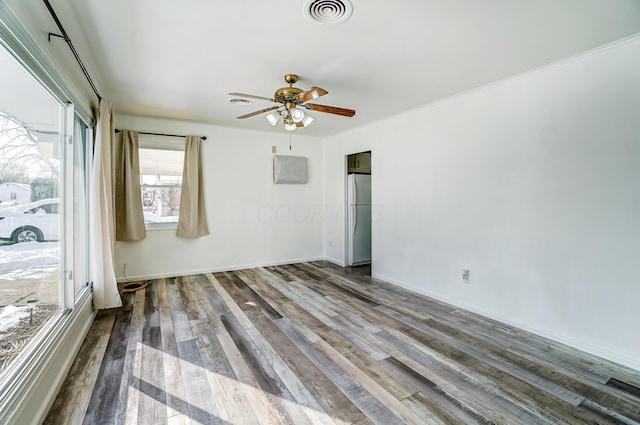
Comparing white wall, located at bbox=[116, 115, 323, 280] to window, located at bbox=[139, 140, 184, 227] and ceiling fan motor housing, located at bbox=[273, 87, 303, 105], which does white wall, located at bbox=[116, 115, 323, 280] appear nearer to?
window, located at bbox=[139, 140, 184, 227]

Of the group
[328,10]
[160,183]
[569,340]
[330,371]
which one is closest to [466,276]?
[569,340]

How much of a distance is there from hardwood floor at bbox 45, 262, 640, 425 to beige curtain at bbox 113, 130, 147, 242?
55.5 inches

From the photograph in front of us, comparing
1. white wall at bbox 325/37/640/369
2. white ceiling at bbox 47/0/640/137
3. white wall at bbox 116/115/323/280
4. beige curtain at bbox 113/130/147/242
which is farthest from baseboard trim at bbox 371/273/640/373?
beige curtain at bbox 113/130/147/242

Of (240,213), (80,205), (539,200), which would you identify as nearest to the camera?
(539,200)

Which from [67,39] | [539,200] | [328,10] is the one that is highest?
[328,10]

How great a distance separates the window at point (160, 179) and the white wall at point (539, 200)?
3562 millimetres

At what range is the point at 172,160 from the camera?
190 inches

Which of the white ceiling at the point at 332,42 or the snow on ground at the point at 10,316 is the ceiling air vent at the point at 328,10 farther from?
the snow on ground at the point at 10,316

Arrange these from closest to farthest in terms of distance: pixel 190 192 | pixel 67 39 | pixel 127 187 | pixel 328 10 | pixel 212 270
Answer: pixel 328 10
pixel 67 39
pixel 127 187
pixel 190 192
pixel 212 270

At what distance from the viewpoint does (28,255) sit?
1862mm

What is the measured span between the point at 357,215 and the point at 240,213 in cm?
216

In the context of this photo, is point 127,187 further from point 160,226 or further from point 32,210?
point 32,210

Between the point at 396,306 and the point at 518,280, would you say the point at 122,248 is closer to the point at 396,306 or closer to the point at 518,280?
the point at 396,306

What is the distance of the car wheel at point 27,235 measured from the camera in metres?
1.70
